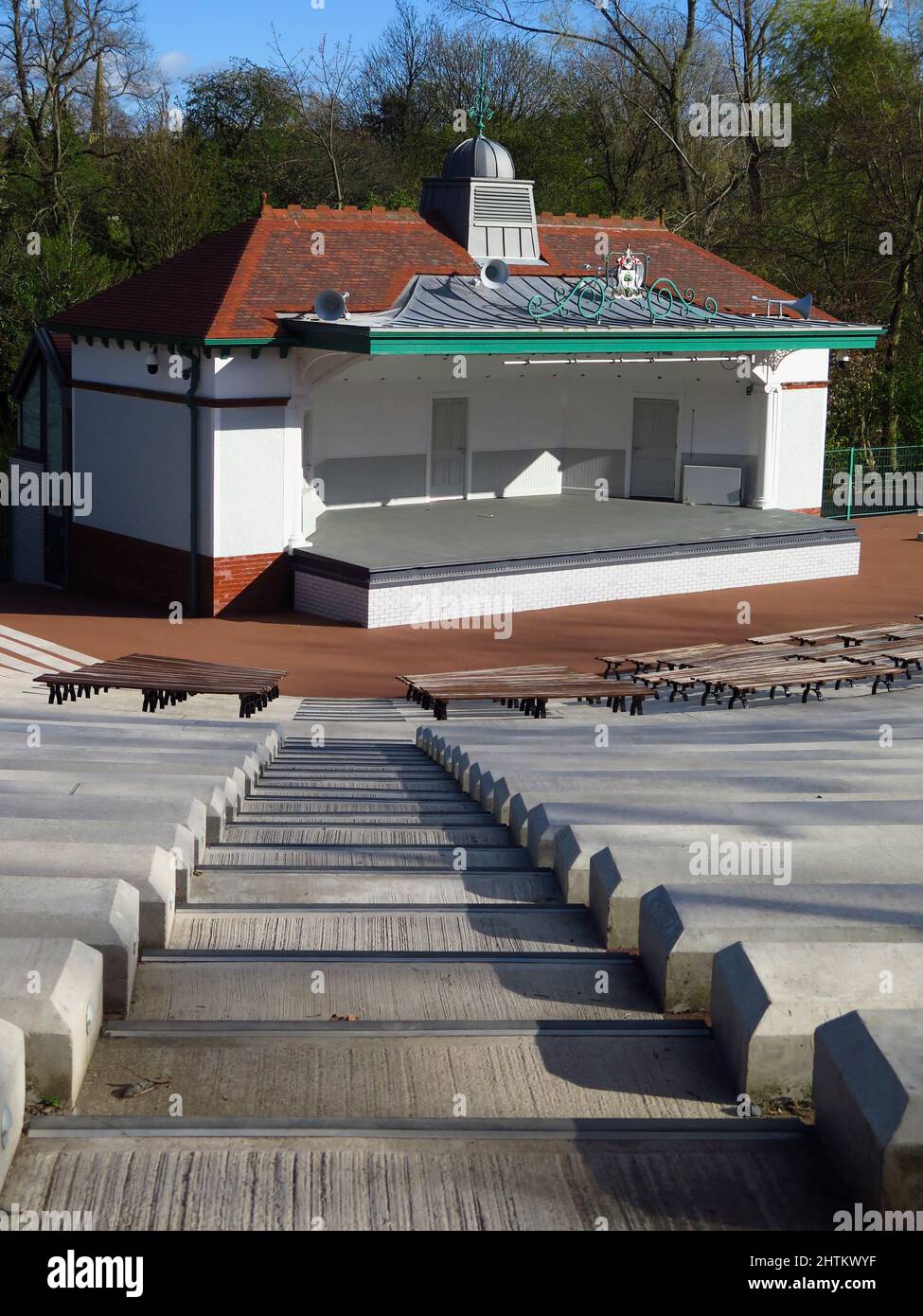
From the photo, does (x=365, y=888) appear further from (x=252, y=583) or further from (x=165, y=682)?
(x=252, y=583)

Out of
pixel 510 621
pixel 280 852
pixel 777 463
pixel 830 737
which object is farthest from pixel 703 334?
pixel 280 852

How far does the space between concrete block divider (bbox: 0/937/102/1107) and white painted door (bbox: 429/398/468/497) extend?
83.3 ft

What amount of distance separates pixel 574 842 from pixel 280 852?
4.66ft

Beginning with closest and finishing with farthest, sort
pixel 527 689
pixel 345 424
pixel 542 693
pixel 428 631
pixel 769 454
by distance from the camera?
pixel 542 693 → pixel 527 689 → pixel 428 631 → pixel 345 424 → pixel 769 454

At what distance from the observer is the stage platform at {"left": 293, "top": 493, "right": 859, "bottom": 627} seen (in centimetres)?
2259

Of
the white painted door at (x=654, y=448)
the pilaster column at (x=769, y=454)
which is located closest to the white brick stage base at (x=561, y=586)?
the pilaster column at (x=769, y=454)

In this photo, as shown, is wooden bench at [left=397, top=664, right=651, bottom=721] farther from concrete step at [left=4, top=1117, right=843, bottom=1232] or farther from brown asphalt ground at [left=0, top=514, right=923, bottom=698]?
concrete step at [left=4, top=1117, right=843, bottom=1232]

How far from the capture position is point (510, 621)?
23.0 m

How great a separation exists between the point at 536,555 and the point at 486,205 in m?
8.22

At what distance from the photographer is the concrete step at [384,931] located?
177 inches

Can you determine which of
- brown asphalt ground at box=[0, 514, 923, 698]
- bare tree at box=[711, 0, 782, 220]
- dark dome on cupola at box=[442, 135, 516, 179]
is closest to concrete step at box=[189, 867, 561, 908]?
brown asphalt ground at box=[0, 514, 923, 698]

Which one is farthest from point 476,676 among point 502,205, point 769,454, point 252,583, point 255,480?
point 502,205

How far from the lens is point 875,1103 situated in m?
2.73
